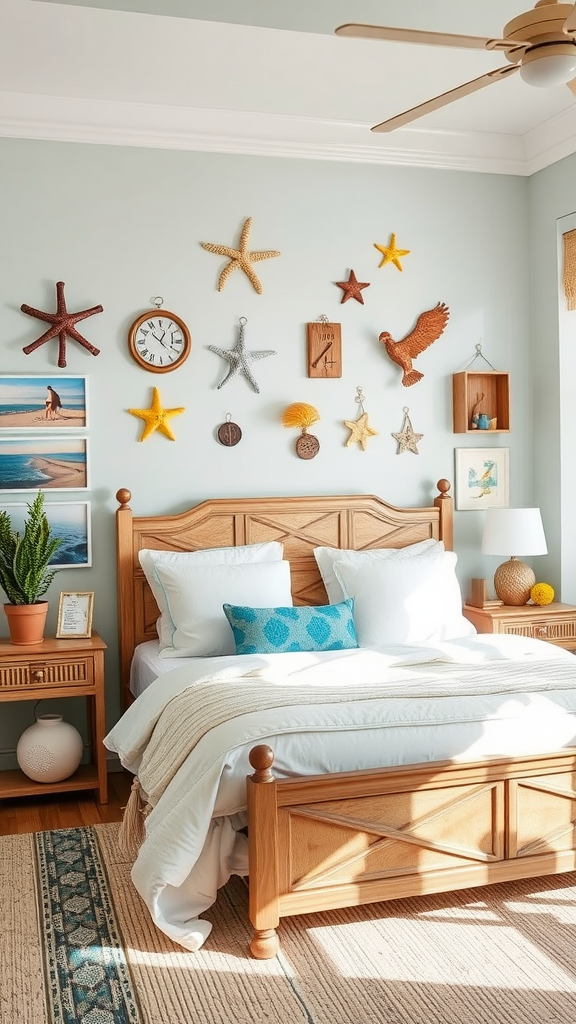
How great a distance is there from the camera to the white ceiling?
10.9ft

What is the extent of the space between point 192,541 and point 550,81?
259cm

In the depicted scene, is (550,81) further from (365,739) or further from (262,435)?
(262,435)

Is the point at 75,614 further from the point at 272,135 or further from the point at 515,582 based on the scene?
the point at 272,135

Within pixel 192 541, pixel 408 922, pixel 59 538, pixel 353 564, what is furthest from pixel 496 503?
pixel 408 922

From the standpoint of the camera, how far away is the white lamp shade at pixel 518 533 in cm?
454

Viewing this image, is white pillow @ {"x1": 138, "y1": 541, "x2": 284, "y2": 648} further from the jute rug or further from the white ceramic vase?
the jute rug

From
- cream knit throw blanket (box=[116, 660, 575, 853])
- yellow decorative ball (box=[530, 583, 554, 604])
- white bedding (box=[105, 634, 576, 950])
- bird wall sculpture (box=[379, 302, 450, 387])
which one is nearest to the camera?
white bedding (box=[105, 634, 576, 950])

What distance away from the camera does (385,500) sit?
4820mm

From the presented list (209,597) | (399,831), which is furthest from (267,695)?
(209,597)

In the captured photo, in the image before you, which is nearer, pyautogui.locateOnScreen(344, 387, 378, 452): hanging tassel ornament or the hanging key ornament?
the hanging key ornament

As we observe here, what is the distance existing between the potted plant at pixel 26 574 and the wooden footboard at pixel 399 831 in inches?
67.4

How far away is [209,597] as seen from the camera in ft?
13.1

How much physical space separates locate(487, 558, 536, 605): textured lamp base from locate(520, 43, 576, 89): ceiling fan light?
2.72 m

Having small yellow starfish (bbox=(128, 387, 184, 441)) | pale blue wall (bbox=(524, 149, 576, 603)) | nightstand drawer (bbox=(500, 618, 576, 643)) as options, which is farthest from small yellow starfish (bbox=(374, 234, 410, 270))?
nightstand drawer (bbox=(500, 618, 576, 643))
